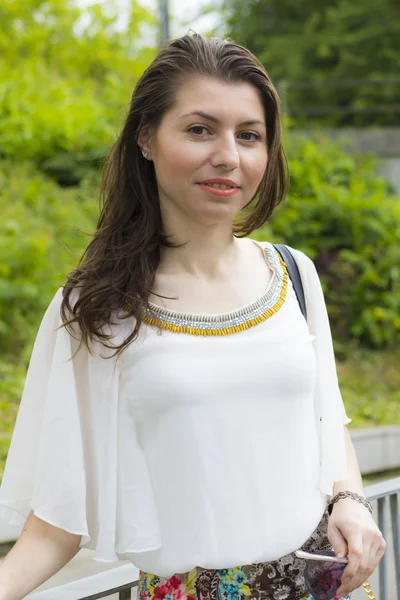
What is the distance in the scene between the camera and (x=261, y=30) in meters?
15.1

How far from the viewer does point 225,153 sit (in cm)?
163

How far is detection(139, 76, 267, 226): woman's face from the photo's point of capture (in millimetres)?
1636

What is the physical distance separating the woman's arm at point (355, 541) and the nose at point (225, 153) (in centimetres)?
68

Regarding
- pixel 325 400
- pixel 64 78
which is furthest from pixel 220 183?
pixel 64 78

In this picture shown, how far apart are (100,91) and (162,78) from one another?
11.9 m

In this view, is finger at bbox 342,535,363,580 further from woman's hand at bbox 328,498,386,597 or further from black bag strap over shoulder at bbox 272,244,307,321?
black bag strap over shoulder at bbox 272,244,307,321

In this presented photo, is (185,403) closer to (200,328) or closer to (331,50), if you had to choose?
(200,328)

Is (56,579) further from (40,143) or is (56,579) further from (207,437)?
(40,143)

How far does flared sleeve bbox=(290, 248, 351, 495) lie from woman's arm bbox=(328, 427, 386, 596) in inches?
2.6

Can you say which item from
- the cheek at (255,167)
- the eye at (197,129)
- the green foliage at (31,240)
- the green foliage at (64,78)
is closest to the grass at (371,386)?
the green foliage at (31,240)

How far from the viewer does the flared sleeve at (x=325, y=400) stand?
1.75 meters

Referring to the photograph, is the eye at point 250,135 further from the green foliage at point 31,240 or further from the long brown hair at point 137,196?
the green foliage at point 31,240

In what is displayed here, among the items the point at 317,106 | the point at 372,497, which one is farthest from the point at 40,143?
the point at 372,497

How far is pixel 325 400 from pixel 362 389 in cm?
615
